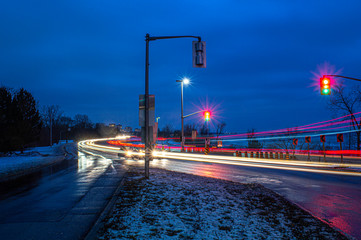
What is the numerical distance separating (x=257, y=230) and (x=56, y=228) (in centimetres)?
429

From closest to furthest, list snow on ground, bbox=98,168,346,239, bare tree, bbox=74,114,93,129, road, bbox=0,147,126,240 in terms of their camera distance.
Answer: snow on ground, bbox=98,168,346,239 → road, bbox=0,147,126,240 → bare tree, bbox=74,114,93,129

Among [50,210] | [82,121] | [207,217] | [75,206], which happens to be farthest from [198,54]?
[82,121]

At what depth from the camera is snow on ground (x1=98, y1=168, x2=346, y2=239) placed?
4.78 metres

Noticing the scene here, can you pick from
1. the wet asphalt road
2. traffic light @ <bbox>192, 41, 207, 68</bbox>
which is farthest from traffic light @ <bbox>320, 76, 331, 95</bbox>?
traffic light @ <bbox>192, 41, 207, 68</bbox>

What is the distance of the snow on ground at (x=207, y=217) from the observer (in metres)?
4.78

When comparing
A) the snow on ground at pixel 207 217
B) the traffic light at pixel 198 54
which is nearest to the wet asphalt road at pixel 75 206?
the snow on ground at pixel 207 217

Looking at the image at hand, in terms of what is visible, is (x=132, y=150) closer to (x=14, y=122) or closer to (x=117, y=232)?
(x=14, y=122)

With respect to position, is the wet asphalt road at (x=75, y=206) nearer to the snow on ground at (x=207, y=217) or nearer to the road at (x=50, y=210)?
the road at (x=50, y=210)

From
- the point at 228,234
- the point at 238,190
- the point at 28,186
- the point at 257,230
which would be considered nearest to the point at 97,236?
the point at 228,234

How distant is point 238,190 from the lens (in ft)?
29.4

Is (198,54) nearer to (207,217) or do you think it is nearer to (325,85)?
(207,217)

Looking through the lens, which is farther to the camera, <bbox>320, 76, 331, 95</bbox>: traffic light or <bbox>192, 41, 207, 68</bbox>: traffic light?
<bbox>320, 76, 331, 95</bbox>: traffic light

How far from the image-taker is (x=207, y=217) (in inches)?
226

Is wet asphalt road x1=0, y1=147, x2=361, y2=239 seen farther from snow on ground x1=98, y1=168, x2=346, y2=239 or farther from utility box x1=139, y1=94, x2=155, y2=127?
utility box x1=139, y1=94, x2=155, y2=127
